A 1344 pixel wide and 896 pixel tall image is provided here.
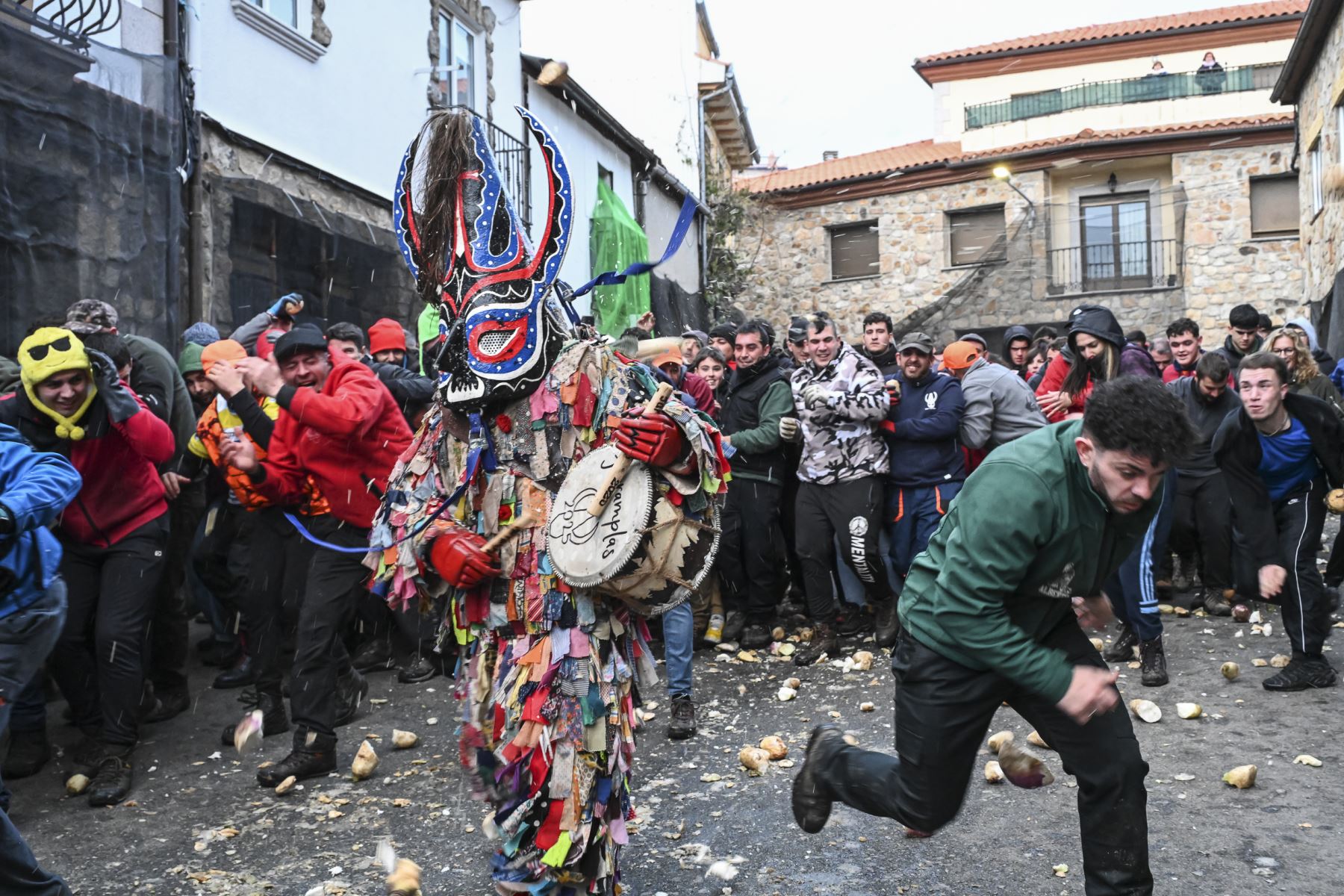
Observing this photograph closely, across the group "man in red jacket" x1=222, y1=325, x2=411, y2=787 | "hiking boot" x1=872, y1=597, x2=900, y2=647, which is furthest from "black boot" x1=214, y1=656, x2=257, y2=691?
"hiking boot" x1=872, y1=597, x2=900, y2=647

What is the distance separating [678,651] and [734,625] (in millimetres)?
2063

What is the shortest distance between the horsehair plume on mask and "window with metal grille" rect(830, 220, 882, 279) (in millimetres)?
22263

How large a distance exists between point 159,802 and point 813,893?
3.08m

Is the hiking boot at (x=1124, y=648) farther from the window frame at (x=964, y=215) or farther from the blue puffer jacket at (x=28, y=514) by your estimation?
the window frame at (x=964, y=215)

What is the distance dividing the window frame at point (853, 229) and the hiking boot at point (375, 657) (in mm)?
19704

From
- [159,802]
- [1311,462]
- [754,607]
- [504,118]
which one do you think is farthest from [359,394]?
[504,118]

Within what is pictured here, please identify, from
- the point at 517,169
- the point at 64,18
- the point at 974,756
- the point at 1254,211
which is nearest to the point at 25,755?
the point at 974,756

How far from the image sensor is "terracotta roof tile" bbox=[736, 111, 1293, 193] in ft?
75.2

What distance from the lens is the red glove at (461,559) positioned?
362cm

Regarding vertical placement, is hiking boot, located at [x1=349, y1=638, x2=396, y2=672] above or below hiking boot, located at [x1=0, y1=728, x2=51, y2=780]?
above

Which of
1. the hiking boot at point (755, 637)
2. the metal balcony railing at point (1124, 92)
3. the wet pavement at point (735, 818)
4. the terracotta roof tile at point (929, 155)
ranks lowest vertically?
the wet pavement at point (735, 818)

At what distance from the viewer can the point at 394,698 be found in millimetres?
6730

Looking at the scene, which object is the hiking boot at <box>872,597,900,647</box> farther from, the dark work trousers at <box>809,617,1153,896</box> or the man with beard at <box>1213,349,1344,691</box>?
the dark work trousers at <box>809,617,1153,896</box>

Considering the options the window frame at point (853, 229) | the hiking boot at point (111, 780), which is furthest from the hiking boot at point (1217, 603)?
the window frame at point (853, 229)
